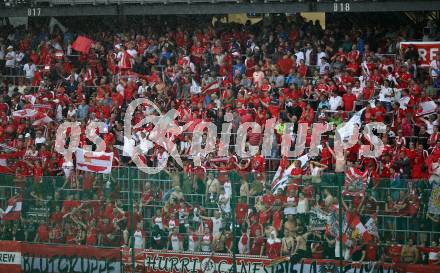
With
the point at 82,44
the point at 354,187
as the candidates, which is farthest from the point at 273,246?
the point at 82,44

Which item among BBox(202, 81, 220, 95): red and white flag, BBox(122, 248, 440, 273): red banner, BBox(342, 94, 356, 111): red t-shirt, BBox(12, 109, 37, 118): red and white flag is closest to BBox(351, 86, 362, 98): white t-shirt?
BBox(342, 94, 356, 111): red t-shirt

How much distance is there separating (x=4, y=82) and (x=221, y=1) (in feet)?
23.1

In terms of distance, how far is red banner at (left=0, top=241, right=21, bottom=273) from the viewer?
20.5 metres

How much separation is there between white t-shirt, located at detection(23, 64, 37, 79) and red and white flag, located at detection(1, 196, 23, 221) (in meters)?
9.73

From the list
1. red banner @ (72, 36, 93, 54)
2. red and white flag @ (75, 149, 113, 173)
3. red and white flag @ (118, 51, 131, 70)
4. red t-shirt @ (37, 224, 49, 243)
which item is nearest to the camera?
red t-shirt @ (37, 224, 49, 243)

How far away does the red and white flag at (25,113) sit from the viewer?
27.6 meters

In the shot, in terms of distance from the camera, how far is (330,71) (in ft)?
84.3

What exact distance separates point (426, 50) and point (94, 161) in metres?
8.64

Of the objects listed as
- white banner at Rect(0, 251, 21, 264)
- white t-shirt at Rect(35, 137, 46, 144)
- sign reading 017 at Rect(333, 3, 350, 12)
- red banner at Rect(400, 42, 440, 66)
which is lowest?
white banner at Rect(0, 251, 21, 264)

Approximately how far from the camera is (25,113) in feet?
90.9

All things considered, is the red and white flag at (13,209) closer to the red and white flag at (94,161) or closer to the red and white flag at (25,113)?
the red and white flag at (94,161)

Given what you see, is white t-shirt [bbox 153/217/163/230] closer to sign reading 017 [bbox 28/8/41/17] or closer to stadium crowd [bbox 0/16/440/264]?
stadium crowd [bbox 0/16/440/264]

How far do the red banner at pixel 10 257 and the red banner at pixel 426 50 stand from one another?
10.9 metres

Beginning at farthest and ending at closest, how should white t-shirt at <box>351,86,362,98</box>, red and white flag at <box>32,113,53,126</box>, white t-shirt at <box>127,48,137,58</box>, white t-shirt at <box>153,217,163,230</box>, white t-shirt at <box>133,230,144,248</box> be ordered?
white t-shirt at <box>127,48,137,58</box> → red and white flag at <box>32,113,53,126</box> → white t-shirt at <box>351,86,362,98</box> → white t-shirt at <box>133,230,144,248</box> → white t-shirt at <box>153,217,163,230</box>
